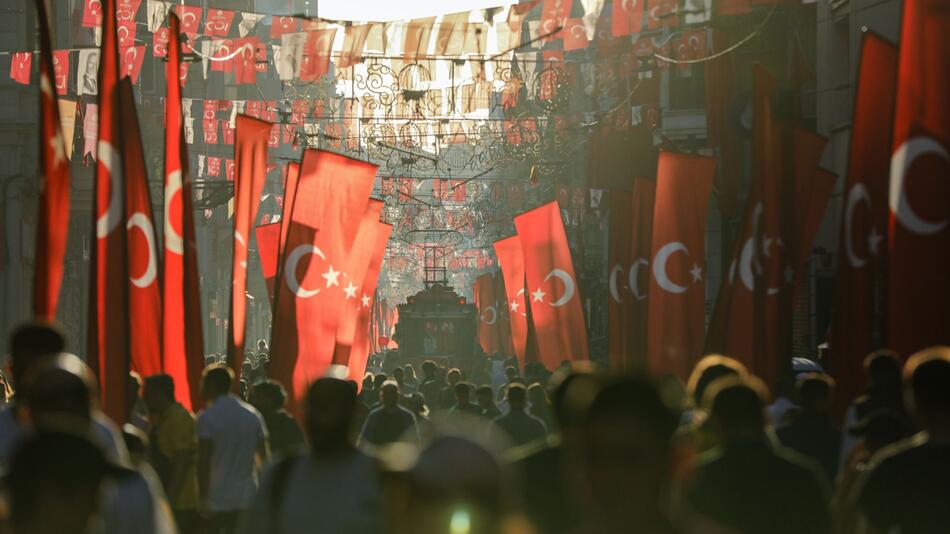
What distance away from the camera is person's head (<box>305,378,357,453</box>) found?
19.3ft

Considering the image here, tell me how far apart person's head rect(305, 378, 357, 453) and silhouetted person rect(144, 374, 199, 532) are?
5.82m

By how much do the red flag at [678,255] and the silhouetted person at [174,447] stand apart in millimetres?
7305

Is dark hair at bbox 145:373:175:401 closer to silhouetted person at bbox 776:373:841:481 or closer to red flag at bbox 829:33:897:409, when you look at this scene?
silhouetted person at bbox 776:373:841:481

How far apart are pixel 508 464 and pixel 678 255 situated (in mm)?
11437

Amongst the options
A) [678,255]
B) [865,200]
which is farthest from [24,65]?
[865,200]

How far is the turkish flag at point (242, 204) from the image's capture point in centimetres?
1508

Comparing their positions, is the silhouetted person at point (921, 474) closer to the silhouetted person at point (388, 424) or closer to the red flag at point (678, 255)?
the silhouetted person at point (388, 424)

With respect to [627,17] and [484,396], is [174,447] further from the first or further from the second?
[627,17]

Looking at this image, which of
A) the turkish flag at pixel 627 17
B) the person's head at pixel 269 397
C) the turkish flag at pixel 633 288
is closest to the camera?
the person's head at pixel 269 397

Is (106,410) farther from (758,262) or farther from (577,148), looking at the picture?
(577,148)

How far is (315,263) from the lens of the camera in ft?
Answer: 56.2

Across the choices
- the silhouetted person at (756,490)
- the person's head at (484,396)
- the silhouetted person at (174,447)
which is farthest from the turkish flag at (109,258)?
the silhouetted person at (756,490)

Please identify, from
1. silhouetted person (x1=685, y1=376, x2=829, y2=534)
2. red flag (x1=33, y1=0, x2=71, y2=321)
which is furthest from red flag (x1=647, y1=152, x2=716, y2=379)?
silhouetted person (x1=685, y1=376, x2=829, y2=534)

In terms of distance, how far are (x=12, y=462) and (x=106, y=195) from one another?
817 cm
